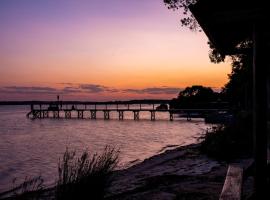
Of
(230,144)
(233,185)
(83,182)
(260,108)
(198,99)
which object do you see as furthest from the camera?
(198,99)

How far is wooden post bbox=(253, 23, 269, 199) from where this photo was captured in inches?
170

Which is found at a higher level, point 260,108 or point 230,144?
point 260,108

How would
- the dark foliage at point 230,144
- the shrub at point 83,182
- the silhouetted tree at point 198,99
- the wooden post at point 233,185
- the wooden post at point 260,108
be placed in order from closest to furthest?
the wooden post at point 260,108, the wooden post at point 233,185, the shrub at point 83,182, the dark foliage at point 230,144, the silhouetted tree at point 198,99

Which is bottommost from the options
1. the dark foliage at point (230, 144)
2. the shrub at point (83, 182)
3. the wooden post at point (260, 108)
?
the dark foliage at point (230, 144)

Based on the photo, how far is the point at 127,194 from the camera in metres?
9.83

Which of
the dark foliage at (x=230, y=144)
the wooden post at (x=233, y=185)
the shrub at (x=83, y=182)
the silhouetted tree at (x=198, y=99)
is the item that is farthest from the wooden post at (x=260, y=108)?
the silhouetted tree at (x=198, y=99)

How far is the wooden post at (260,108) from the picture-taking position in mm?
4324

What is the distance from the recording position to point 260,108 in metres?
4.32

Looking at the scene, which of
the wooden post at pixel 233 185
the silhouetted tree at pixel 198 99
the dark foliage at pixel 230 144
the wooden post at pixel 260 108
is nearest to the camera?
the wooden post at pixel 260 108

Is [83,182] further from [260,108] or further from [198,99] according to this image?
[198,99]

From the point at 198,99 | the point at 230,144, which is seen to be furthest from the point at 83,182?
the point at 198,99

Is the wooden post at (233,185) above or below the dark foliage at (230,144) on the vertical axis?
above

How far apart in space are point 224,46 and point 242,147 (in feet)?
38.3

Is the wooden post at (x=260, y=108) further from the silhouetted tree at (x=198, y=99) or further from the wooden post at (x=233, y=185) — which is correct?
the silhouetted tree at (x=198, y=99)
